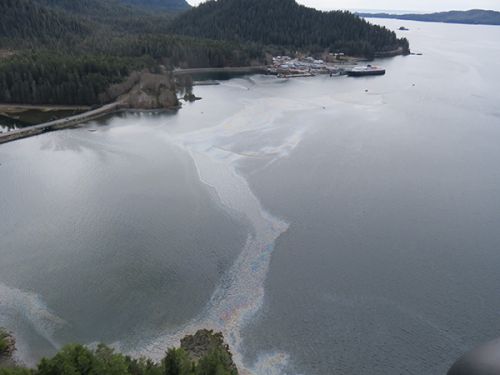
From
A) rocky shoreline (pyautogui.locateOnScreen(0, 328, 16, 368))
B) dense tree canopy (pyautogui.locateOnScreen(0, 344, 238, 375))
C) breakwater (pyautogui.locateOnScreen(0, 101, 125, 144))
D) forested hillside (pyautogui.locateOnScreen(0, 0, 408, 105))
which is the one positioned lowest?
rocky shoreline (pyautogui.locateOnScreen(0, 328, 16, 368))

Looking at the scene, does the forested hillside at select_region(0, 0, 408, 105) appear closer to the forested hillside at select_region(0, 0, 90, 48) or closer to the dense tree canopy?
the forested hillside at select_region(0, 0, 90, 48)

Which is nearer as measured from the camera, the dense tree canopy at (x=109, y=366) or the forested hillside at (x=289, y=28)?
the dense tree canopy at (x=109, y=366)

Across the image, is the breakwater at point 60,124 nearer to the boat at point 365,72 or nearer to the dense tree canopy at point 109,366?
the dense tree canopy at point 109,366

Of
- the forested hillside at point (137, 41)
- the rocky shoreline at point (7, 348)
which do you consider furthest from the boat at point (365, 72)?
the rocky shoreline at point (7, 348)

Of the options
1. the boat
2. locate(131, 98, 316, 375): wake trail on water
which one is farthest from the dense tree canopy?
the boat

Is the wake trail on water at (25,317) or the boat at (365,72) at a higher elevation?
the wake trail on water at (25,317)

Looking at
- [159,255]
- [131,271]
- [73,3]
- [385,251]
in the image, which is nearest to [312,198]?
[385,251]

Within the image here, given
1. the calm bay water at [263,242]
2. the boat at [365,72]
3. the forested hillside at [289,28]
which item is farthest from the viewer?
the forested hillside at [289,28]

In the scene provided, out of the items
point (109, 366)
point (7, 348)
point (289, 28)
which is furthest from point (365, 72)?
point (109, 366)
